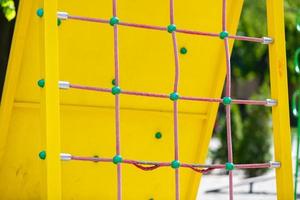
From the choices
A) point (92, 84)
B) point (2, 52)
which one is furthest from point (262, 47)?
point (92, 84)

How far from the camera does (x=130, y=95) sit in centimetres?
452

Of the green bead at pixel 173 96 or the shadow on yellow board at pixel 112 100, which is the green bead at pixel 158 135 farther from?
the green bead at pixel 173 96

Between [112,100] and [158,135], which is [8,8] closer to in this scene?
[112,100]

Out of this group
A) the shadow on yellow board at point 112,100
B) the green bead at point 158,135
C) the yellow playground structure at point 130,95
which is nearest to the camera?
the yellow playground structure at point 130,95

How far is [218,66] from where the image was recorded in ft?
15.6

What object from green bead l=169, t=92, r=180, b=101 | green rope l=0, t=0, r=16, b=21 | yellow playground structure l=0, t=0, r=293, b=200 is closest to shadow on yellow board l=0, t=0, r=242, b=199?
yellow playground structure l=0, t=0, r=293, b=200

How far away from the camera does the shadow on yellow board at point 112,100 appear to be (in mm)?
4293

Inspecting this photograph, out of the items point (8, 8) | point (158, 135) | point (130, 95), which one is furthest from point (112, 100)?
point (8, 8)

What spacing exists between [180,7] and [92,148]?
3.35 feet

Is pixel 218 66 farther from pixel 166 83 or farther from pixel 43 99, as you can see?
pixel 43 99

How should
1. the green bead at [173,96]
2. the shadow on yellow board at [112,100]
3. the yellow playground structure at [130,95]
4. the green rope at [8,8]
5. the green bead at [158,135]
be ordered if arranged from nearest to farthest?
1. the green bead at [173,96]
2. the yellow playground structure at [130,95]
3. the shadow on yellow board at [112,100]
4. the green bead at [158,135]
5. the green rope at [8,8]

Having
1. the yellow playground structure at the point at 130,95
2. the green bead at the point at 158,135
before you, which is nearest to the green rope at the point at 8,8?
the yellow playground structure at the point at 130,95

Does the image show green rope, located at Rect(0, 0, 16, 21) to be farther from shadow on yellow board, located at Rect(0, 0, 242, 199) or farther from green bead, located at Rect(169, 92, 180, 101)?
green bead, located at Rect(169, 92, 180, 101)

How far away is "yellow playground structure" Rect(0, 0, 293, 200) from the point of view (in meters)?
4.09
